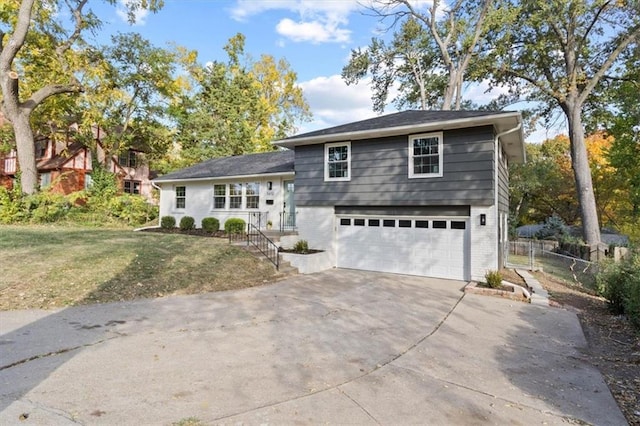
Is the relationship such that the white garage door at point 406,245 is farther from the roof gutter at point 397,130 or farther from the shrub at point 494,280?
the roof gutter at point 397,130

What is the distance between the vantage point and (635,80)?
58.0 ft

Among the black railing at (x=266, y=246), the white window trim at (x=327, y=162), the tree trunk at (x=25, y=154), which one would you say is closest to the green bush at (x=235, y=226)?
the black railing at (x=266, y=246)

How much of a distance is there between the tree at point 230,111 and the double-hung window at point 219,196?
1053 centimetres

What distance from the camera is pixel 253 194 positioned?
15906 millimetres

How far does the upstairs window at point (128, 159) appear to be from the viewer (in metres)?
29.2

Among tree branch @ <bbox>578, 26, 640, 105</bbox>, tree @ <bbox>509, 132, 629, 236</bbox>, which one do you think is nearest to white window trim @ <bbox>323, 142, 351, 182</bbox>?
tree branch @ <bbox>578, 26, 640, 105</bbox>

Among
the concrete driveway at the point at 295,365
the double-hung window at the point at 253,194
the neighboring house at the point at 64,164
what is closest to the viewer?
the concrete driveway at the point at 295,365

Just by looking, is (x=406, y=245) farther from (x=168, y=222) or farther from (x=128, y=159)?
(x=128, y=159)

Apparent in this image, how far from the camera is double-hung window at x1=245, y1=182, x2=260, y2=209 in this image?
15.8 meters

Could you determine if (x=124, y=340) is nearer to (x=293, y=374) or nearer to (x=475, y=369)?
(x=293, y=374)

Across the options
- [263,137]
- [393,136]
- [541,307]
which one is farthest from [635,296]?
[263,137]

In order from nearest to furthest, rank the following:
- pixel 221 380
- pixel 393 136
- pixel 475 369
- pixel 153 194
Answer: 1. pixel 221 380
2. pixel 475 369
3. pixel 393 136
4. pixel 153 194

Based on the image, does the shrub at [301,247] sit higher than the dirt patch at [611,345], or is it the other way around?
the shrub at [301,247]

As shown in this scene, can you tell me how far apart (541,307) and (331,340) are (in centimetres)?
497
